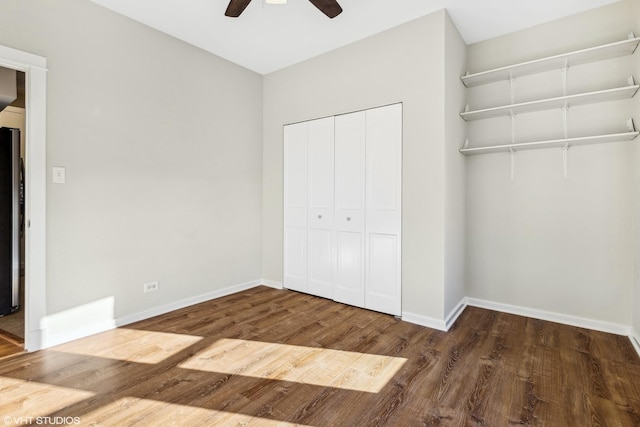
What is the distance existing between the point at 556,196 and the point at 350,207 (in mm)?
1975

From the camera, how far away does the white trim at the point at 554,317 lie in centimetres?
273

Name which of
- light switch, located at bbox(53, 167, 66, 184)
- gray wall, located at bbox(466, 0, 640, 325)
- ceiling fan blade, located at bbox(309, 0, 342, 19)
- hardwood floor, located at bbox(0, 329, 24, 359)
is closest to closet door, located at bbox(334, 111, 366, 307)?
ceiling fan blade, located at bbox(309, 0, 342, 19)

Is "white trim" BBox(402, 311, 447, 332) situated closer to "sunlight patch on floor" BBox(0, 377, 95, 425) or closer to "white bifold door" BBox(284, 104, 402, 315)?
"white bifold door" BBox(284, 104, 402, 315)

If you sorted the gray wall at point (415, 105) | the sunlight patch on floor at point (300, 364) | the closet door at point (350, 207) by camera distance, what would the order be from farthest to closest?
the closet door at point (350, 207) < the gray wall at point (415, 105) < the sunlight patch on floor at point (300, 364)

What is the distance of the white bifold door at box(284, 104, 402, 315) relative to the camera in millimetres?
3150

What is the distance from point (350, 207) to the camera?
3.44 metres

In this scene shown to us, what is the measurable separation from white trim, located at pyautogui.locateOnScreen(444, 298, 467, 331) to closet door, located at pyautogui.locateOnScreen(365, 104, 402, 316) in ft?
1.44

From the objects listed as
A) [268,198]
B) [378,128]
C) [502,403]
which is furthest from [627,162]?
[268,198]

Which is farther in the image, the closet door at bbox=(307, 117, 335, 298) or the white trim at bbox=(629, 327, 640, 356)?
the closet door at bbox=(307, 117, 335, 298)

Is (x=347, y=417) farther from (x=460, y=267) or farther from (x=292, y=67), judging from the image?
(x=292, y=67)

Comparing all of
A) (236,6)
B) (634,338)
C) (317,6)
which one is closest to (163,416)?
(236,6)

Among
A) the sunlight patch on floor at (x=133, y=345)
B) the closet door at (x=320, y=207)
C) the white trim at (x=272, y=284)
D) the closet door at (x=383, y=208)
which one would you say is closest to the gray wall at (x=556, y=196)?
the closet door at (x=383, y=208)

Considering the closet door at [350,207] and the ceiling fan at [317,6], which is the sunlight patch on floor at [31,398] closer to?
the closet door at [350,207]

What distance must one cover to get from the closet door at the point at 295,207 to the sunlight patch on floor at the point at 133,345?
1.55 m
